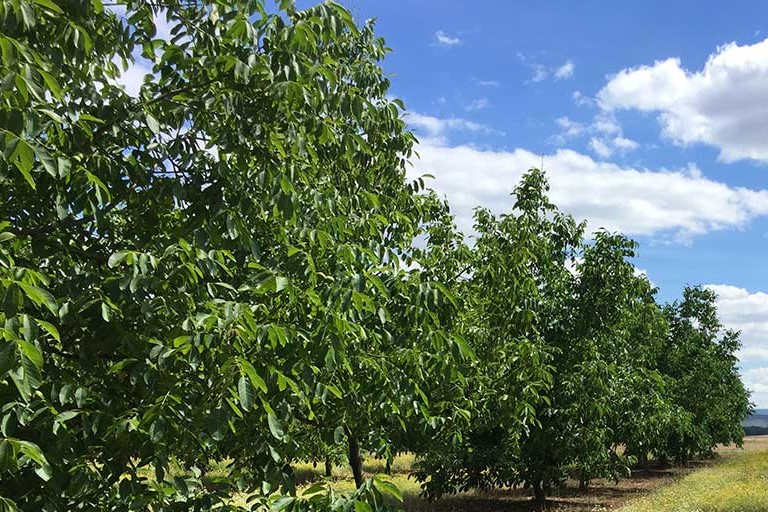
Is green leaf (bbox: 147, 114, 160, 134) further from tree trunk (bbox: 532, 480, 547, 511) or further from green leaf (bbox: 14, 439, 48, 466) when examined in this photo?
tree trunk (bbox: 532, 480, 547, 511)

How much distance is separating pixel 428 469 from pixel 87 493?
45.5 feet

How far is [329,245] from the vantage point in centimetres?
482

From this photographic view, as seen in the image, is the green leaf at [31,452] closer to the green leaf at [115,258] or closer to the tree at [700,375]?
the green leaf at [115,258]

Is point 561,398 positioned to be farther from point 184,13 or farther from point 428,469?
point 184,13

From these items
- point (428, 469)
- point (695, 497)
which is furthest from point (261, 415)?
point (695, 497)

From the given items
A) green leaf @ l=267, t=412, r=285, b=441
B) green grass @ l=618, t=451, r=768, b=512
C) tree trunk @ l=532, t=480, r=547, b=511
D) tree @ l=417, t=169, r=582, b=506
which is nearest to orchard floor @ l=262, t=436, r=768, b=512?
green grass @ l=618, t=451, r=768, b=512

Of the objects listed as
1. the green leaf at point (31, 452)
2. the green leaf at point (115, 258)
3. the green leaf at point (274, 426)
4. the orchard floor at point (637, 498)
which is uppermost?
the green leaf at point (115, 258)

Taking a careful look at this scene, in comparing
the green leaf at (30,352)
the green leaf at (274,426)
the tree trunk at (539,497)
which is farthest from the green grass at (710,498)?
the green leaf at (30,352)

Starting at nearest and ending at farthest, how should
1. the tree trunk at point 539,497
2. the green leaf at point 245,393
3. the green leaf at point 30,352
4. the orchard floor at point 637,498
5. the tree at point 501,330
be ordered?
the green leaf at point 30,352 < the green leaf at point 245,393 < the tree at point 501,330 < the orchard floor at point 637,498 < the tree trunk at point 539,497

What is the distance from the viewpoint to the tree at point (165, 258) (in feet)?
10.9

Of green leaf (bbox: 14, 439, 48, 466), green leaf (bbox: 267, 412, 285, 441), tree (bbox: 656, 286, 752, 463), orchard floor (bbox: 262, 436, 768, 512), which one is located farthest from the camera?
tree (bbox: 656, 286, 752, 463)

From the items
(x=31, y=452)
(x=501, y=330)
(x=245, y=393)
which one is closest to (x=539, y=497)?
(x=501, y=330)

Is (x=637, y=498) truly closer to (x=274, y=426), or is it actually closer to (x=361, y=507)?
(x=361, y=507)

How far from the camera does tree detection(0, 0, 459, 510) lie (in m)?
3.33
